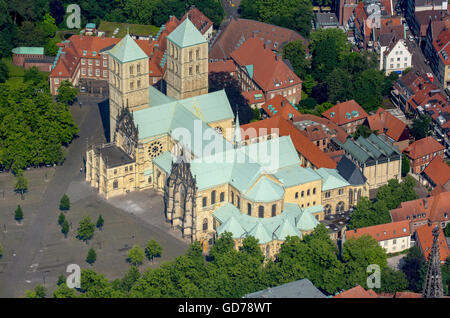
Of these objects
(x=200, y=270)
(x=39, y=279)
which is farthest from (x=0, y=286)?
(x=200, y=270)

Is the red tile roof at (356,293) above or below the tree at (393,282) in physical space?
above

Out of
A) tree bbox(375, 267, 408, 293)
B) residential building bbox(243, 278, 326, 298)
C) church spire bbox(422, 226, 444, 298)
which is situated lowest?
tree bbox(375, 267, 408, 293)

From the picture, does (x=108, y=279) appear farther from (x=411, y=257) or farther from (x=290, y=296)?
(x=411, y=257)

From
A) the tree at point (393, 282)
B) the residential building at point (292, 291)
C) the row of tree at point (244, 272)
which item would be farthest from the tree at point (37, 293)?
the tree at point (393, 282)

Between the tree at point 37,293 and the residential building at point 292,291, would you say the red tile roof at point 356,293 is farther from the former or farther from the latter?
the tree at point 37,293

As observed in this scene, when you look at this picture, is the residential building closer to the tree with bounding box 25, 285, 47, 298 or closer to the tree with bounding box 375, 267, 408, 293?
the tree with bounding box 375, 267, 408, 293

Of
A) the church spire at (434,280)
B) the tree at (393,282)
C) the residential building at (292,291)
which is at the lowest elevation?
the tree at (393,282)

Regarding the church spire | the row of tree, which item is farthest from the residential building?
the church spire
